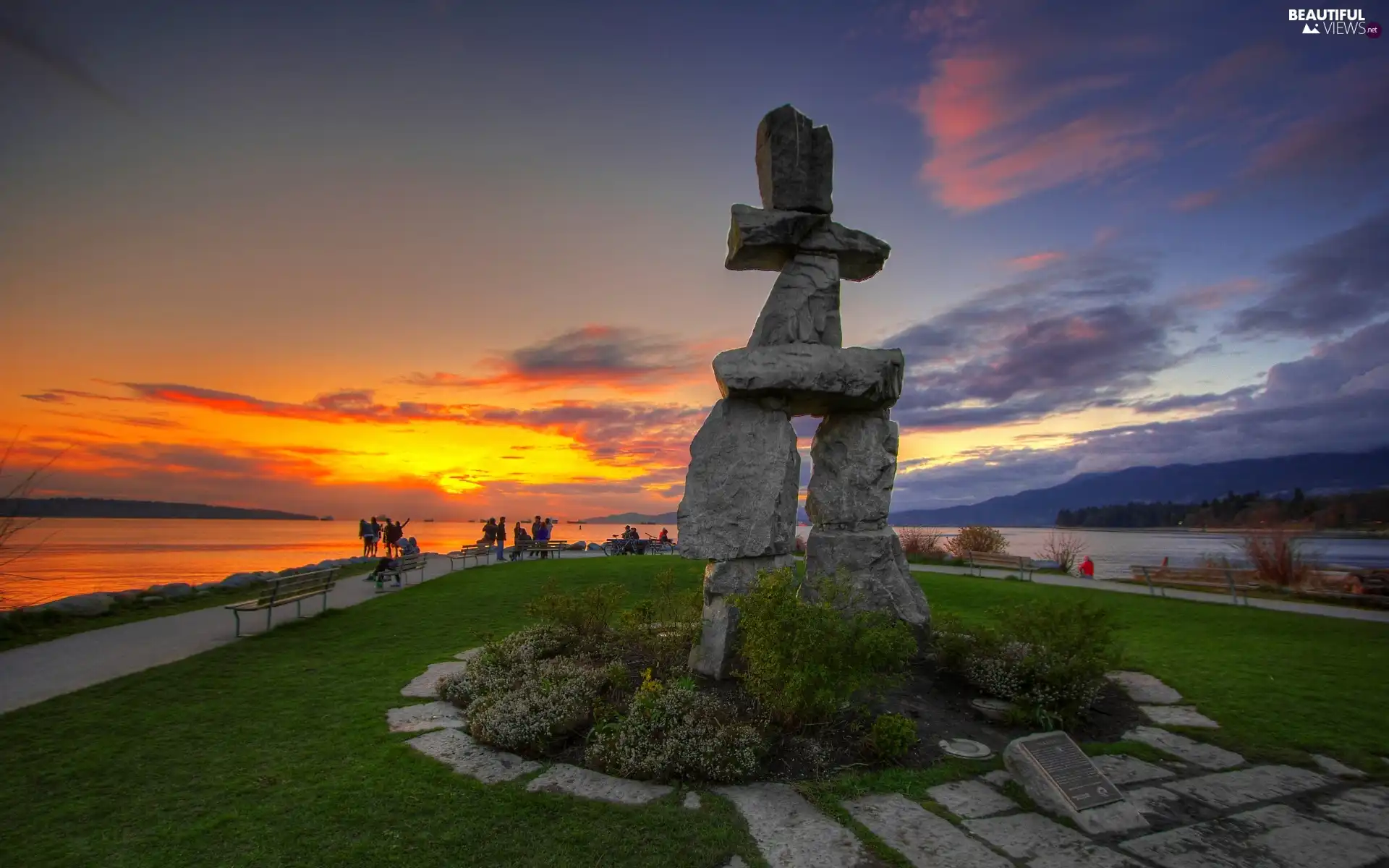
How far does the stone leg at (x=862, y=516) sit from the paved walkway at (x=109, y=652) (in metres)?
10.4

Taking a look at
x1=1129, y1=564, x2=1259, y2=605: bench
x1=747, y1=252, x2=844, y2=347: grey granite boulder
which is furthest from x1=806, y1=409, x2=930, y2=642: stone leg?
x1=1129, y1=564, x2=1259, y2=605: bench

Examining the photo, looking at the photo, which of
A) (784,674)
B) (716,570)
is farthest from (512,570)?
(784,674)

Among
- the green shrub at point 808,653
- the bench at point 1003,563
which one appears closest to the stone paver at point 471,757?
the green shrub at point 808,653

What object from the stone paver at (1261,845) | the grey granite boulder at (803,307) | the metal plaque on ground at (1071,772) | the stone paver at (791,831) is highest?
the grey granite boulder at (803,307)

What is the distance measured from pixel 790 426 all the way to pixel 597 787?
5083mm

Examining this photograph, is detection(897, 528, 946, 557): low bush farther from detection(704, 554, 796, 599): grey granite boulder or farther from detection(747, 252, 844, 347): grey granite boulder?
detection(704, 554, 796, 599): grey granite boulder

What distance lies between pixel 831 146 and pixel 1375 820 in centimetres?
915

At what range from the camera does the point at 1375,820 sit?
4.76 meters

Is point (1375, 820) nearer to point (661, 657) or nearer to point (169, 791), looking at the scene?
point (661, 657)

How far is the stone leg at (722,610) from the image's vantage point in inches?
299

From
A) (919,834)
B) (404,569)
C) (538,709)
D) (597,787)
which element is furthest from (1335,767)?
(404,569)

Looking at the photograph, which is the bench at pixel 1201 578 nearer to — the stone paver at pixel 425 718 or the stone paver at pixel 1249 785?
the stone paver at pixel 1249 785

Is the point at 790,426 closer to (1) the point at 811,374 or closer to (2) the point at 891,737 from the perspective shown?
(1) the point at 811,374

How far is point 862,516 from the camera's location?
8.69 metres
